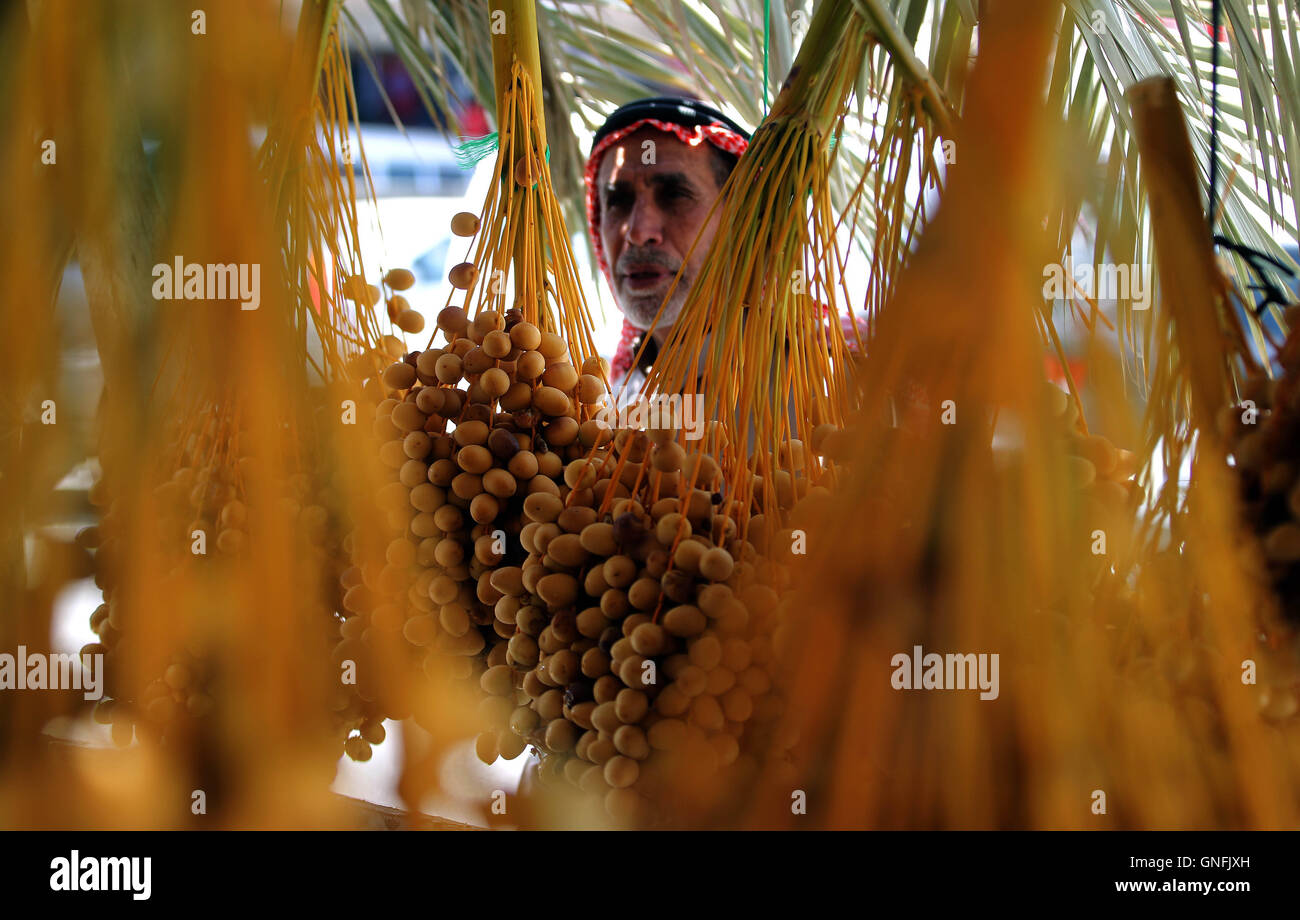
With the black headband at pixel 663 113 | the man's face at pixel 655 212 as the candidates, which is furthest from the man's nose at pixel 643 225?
the black headband at pixel 663 113

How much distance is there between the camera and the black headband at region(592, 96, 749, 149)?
4.23 feet

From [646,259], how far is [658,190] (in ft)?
0.33

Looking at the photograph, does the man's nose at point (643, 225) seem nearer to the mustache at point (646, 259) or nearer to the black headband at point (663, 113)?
the mustache at point (646, 259)

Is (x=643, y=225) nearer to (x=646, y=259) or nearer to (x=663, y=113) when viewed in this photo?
(x=646, y=259)

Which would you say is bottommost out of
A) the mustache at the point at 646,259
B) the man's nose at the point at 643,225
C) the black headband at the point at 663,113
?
the mustache at the point at 646,259

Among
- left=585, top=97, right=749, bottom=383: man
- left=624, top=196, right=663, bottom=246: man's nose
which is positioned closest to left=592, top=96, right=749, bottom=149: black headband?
left=585, top=97, right=749, bottom=383: man

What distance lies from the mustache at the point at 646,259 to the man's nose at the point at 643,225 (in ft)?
0.04

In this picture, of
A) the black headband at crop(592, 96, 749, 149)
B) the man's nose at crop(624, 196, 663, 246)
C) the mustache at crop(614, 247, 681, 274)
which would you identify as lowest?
the mustache at crop(614, 247, 681, 274)

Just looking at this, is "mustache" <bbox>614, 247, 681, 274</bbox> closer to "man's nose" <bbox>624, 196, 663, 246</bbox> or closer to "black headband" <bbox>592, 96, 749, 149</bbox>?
"man's nose" <bbox>624, 196, 663, 246</bbox>

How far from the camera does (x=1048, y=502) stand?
0.34 metres

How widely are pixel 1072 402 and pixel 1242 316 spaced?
72 mm

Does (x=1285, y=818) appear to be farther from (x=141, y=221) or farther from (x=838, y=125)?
(x=141, y=221)

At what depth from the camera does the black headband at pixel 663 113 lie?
1289mm
